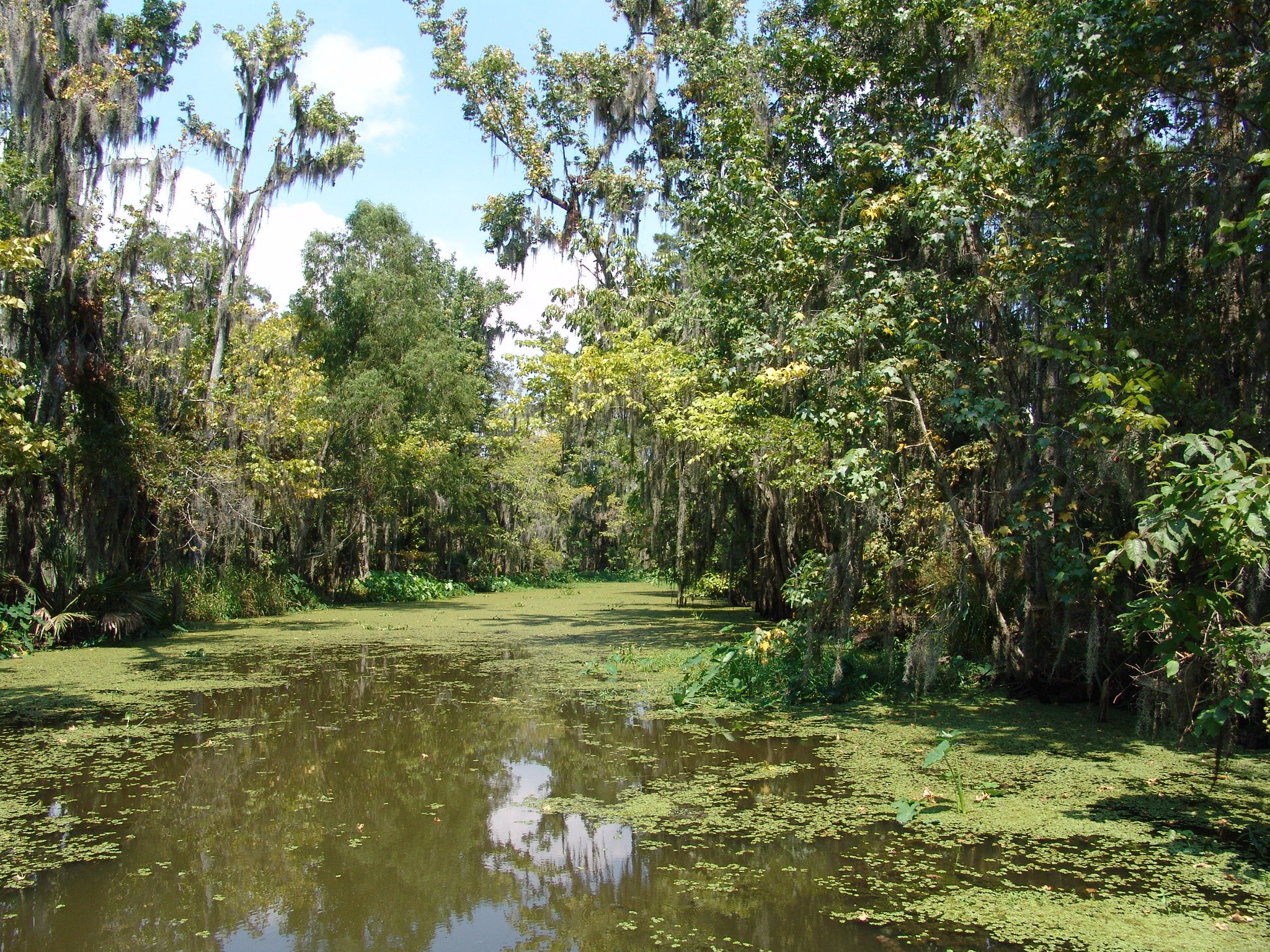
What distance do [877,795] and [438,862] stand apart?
7.64 feet

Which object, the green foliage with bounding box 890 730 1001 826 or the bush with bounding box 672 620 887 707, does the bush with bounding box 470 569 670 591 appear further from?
the green foliage with bounding box 890 730 1001 826

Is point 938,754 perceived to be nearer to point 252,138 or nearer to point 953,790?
point 953,790

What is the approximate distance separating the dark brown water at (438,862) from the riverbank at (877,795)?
0.06 meters

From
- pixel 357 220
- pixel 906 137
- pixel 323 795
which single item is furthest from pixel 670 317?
pixel 357 220

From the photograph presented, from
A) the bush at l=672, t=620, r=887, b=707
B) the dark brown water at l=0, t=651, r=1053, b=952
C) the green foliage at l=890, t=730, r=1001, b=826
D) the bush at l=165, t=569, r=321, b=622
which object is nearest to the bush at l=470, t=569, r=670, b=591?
the bush at l=165, t=569, r=321, b=622

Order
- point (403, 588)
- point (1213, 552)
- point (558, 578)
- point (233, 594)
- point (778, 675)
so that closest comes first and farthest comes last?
point (1213, 552) < point (778, 675) < point (233, 594) < point (403, 588) < point (558, 578)

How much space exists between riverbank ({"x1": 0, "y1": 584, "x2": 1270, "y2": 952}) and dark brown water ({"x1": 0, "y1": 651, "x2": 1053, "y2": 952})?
6cm

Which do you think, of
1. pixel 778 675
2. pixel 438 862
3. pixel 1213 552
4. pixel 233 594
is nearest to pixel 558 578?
pixel 233 594

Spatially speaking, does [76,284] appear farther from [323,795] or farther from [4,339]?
[323,795]

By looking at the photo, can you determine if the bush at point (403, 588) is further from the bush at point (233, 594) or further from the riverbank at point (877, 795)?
the riverbank at point (877, 795)

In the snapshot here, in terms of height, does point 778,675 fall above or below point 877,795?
above

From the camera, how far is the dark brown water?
10.3ft

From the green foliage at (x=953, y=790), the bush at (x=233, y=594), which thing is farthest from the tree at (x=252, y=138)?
the green foliage at (x=953, y=790)

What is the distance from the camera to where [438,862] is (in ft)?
12.6
